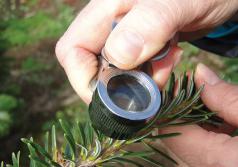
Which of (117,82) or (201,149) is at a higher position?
(117,82)

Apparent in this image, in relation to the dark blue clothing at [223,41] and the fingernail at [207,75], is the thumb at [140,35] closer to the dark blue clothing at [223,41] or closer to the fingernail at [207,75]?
the fingernail at [207,75]

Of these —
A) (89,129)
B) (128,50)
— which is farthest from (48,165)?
(128,50)

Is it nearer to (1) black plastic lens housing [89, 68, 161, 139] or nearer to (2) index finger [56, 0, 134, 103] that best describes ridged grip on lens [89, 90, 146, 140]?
(1) black plastic lens housing [89, 68, 161, 139]

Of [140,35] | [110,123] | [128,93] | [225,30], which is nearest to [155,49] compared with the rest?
[140,35]

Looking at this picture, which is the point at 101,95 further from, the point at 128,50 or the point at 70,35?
the point at 70,35

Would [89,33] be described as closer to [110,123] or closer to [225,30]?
[110,123]

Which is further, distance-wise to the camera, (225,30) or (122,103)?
(225,30)

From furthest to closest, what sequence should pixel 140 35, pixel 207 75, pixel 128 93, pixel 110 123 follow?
pixel 207 75
pixel 140 35
pixel 128 93
pixel 110 123
